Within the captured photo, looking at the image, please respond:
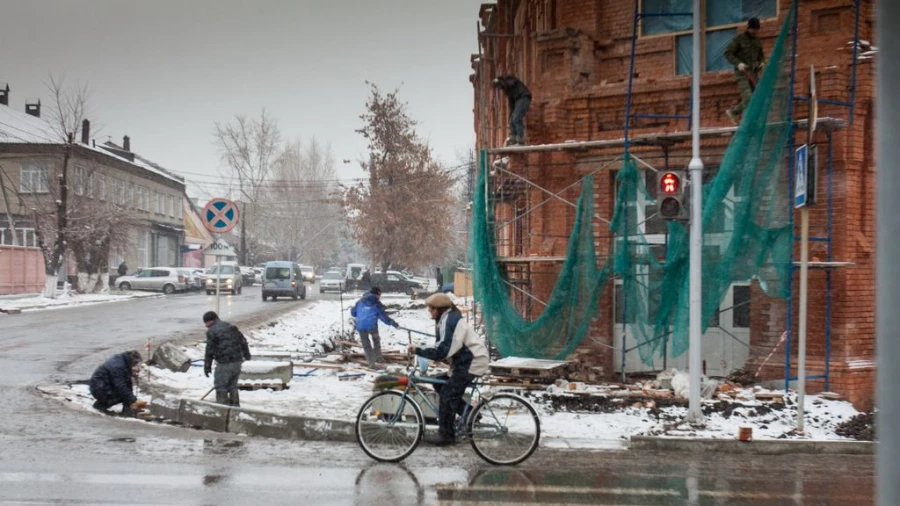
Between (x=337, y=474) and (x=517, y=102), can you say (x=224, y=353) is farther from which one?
(x=517, y=102)

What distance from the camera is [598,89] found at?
13203mm

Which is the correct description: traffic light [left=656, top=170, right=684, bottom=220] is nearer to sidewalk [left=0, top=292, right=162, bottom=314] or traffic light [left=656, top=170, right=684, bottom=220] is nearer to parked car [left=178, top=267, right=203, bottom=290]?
sidewalk [left=0, top=292, right=162, bottom=314]

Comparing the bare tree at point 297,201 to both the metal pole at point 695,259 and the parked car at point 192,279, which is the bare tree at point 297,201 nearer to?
the parked car at point 192,279

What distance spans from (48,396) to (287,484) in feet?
22.7

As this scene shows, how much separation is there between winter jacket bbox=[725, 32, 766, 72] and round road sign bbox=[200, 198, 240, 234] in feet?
27.1

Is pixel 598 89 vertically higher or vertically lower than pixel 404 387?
higher

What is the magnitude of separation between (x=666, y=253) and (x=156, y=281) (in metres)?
39.2

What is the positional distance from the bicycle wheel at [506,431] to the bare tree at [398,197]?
40170 mm

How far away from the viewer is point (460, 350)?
27.9 feet

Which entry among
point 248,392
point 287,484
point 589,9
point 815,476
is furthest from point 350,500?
point 589,9

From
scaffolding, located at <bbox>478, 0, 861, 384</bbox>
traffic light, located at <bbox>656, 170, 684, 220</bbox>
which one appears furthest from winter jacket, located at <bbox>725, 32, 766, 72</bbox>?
traffic light, located at <bbox>656, 170, 684, 220</bbox>

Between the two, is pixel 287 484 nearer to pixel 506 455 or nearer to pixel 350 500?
pixel 350 500

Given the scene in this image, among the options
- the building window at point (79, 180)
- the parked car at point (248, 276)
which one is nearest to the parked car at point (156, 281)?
the building window at point (79, 180)

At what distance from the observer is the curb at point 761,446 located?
899cm
